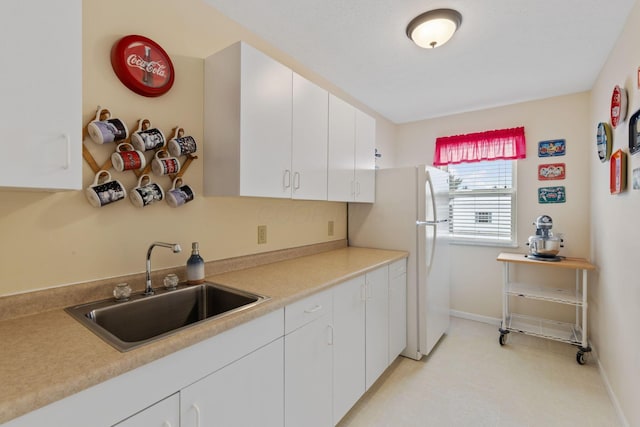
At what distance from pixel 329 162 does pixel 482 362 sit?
2093mm

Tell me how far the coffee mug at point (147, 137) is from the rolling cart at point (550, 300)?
2897mm

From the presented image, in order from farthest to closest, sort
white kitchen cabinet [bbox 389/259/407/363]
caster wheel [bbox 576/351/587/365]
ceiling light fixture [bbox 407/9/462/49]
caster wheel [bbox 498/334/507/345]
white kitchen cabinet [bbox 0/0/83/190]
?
caster wheel [bbox 498/334/507/345] < caster wheel [bbox 576/351/587/365] < white kitchen cabinet [bbox 389/259/407/363] < ceiling light fixture [bbox 407/9/462/49] < white kitchen cabinet [bbox 0/0/83/190]

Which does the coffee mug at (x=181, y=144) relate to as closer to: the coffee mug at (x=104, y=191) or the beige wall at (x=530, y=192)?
the coffee mug at (x=104, y=191)

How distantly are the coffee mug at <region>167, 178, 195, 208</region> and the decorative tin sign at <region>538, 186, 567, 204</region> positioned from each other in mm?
3253

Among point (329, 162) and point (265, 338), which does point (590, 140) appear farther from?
point (265, 338)

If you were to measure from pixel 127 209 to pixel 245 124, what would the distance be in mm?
681

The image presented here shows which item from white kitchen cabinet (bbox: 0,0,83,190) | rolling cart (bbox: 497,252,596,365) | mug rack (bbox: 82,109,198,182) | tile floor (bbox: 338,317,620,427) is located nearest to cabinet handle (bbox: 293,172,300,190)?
mug rack (bbox: 82,109,198,182)

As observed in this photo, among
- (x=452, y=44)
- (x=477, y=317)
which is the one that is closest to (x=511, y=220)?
(x=477, y=317)

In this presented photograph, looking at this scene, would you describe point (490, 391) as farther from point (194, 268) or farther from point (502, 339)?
point (194, 268)

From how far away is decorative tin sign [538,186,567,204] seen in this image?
2873 mm

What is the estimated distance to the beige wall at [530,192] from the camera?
9.18 ft

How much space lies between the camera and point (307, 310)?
142cm

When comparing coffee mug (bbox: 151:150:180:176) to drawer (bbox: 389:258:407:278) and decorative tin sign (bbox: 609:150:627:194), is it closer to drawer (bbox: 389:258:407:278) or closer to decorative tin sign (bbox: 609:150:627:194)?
drawer (bbox: 389:258:407:278)

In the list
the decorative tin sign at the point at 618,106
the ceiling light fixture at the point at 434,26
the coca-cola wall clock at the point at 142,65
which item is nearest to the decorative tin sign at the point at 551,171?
the decorative tin sign at the point at 618,106
